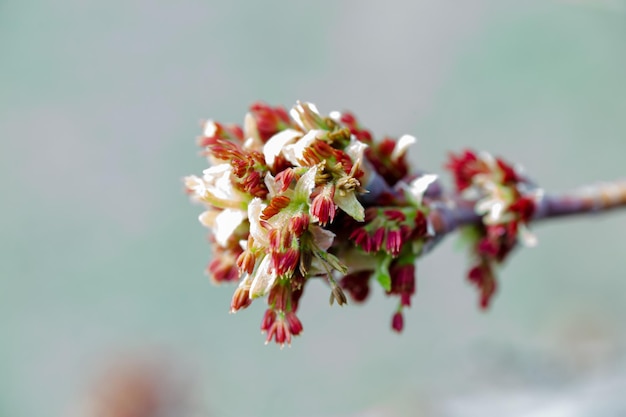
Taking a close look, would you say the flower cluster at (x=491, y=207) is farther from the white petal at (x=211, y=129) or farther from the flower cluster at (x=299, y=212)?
the white petal at (x=211, y=129)

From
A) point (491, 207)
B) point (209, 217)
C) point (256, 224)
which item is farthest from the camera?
point (491, 207)

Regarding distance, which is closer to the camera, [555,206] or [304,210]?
[304,210]

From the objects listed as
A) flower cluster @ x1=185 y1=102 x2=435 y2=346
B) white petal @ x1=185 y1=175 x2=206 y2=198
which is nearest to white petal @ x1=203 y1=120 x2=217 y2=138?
flower cluster @ x1=185 y1=102 x2=435 y2=346

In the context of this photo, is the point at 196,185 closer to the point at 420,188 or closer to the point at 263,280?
the point at 263,280

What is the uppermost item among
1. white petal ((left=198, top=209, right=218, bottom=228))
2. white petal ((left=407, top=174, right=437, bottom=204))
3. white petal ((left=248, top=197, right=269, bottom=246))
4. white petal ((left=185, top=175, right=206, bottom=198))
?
white petal ((left=407, top=174, right=437, bottom=204))

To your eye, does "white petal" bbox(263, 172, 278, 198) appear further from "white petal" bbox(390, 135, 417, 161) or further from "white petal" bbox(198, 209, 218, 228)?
"white petal" bbox(390, 135, 417, 161)

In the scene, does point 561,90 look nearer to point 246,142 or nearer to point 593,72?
point 593,72

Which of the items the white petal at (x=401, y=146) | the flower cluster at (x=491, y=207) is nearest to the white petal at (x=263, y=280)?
the white petal at (x=401, y=146)

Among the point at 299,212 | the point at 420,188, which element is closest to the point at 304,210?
the point at 299,212
